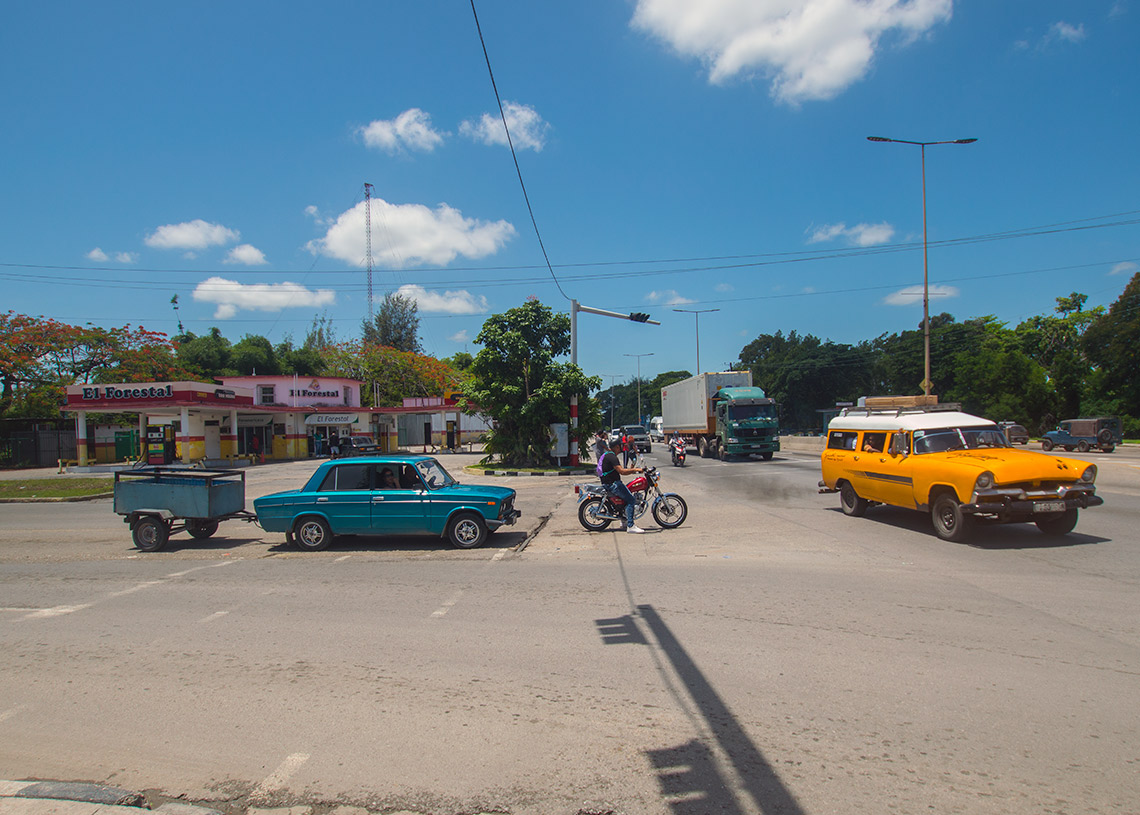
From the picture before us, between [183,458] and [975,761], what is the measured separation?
4026cm

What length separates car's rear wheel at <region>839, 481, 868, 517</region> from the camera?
12.5 metres

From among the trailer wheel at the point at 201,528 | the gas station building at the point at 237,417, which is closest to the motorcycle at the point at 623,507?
the trailer wheel at the point at 201,528

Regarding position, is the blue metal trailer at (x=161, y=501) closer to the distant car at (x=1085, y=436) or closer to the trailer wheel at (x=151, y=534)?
the trailer wheel at (x=151, y=534)

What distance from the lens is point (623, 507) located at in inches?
463

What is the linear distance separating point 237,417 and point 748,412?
32151 millimetres

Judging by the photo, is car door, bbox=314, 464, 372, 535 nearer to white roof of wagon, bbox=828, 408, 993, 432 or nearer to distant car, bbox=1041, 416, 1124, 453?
white roof of wagon, bbox=828, 408, 993, 432

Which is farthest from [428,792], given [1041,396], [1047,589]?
[1041,396]

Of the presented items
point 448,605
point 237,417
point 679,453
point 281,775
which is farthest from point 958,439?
point 237,417

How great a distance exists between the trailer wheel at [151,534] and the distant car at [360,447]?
29542mm

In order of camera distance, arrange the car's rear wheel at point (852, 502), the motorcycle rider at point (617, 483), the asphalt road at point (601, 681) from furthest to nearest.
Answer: the car's rear wheel at point (852, 502), the motorcycle rider at point (617, 483), the asphalt road at point (601, 681)

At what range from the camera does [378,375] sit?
66.9 m

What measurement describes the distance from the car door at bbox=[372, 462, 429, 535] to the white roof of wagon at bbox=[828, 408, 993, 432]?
26.0ft

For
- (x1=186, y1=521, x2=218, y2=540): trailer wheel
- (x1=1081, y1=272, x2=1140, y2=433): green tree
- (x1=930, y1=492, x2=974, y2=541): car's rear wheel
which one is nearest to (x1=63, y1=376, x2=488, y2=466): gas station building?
(x1=186, y1=521, x2=218, y2=540): trailer wheel

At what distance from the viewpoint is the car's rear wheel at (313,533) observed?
414 inches
